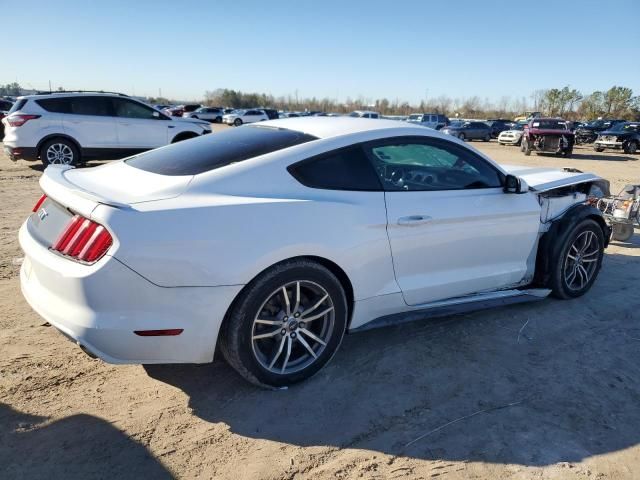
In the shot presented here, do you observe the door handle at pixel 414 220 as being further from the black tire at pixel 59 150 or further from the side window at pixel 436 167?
the black tire at pixel 59 150

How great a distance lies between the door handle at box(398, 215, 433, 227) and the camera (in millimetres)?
3262

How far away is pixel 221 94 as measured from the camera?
88.9 meters

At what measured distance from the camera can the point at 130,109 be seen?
11.8m

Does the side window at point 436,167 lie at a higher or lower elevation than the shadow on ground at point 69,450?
higher

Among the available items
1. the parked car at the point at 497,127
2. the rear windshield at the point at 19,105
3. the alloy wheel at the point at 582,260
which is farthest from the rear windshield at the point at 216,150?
the parked car at the point at 497,127

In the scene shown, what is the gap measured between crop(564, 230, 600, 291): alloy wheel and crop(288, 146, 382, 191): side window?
222 centimetres

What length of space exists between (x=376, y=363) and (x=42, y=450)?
1.98 meters

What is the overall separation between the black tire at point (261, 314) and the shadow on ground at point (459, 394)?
0.12 meters

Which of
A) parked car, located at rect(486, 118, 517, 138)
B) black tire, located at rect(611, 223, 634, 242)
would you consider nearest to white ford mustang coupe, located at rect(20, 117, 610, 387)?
black tire, located at rect(611, 223, 634, 242)

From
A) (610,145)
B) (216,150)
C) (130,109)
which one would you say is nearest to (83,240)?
(216,150)

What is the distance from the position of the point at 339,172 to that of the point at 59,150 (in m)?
10.0

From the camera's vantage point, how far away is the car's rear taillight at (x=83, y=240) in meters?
2.46

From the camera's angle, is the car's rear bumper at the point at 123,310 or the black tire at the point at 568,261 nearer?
the car's rear bumper at the point at 123,310

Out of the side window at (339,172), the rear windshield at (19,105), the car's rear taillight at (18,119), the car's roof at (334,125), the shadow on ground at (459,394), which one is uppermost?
the rear windshield at (19,105)
